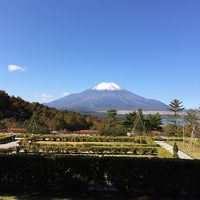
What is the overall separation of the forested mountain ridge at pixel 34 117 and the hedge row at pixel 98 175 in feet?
110

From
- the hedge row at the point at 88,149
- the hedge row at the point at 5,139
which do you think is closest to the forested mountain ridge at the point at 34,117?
the hedge row at the point at 5,139

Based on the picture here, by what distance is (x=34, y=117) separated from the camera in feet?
155

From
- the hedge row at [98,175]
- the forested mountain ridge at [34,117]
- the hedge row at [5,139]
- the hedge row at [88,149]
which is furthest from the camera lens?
the forested mountain ridge at [34,117]

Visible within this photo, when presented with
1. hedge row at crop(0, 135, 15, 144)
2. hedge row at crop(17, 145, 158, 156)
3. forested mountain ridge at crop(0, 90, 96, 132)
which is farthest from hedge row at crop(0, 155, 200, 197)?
forested mountain ridge at crop(0, 90, 96, 132)

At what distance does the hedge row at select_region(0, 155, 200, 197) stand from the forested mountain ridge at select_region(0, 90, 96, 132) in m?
33.4

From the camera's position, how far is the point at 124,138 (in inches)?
1458

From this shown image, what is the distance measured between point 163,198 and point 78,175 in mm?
2482

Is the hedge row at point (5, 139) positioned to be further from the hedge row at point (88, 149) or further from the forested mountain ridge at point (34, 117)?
the forested mountain ridge at point (34, 117)

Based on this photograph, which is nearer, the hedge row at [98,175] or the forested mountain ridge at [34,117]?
the hedge row at [98,175]

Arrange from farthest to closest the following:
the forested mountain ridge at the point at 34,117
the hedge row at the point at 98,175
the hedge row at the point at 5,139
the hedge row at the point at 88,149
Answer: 1. the forested mountain ridge at the point at 34,117
2. the hedge row at the point at 5,139
3. the hedge row at the point at 88,149
4. the hedge row at the point at 98,175

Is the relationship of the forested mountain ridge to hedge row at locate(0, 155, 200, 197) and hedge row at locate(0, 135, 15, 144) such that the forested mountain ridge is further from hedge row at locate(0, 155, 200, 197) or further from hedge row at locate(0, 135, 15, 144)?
hedge row at locate(0, 155, 200, 197)

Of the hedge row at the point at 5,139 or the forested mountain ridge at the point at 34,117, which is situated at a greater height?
the forested mountain ridge at the point at 34,117

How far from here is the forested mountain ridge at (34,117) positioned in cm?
5112

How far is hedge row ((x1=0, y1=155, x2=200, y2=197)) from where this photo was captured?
10.1 m
